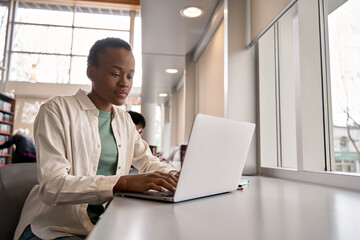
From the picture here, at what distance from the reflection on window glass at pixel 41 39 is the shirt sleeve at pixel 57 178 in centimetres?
753

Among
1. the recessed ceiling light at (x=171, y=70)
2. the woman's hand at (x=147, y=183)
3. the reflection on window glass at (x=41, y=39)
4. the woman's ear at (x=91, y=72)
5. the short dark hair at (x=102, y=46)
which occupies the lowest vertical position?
the woman's hand at (x=147, y=183)

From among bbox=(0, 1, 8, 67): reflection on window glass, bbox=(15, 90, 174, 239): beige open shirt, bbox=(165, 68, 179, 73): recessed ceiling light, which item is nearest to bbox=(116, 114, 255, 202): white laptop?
bbox=(15, 90, 174, 239): beige open shirt

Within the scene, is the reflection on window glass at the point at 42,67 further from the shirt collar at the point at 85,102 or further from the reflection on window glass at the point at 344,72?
the reflection on window glass at the point at 344,72

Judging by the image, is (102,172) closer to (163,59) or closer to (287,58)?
(287,58)

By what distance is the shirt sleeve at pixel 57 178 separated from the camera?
76cm

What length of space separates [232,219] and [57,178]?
0.51 metres

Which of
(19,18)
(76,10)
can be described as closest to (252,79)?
(76,10)

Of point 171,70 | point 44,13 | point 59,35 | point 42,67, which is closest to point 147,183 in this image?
point 171,70

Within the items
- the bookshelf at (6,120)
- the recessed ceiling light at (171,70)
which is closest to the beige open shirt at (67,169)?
the recessed ceiling light at (171,70)

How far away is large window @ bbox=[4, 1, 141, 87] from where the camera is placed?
759 cm

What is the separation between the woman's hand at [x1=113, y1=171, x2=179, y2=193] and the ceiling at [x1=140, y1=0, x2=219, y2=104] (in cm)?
166

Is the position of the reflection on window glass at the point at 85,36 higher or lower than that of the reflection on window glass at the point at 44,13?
lower

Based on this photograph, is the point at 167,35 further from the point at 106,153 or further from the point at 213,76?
the point at 106,153

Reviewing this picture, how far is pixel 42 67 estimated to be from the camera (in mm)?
7590
